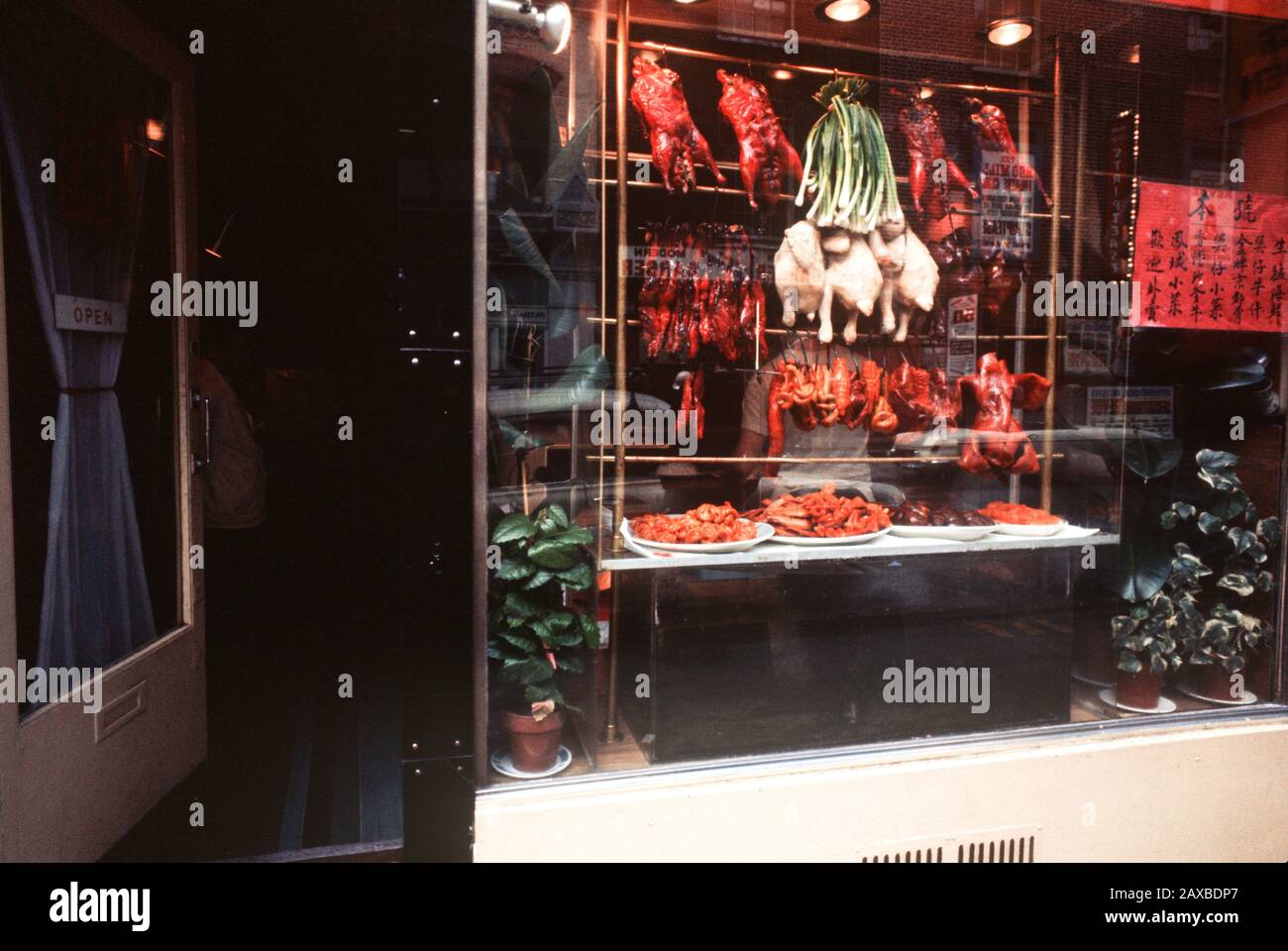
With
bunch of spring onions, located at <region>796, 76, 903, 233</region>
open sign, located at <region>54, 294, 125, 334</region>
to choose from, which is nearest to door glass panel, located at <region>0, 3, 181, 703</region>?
open sign, located at <region>54, 294, 125, 334</region>

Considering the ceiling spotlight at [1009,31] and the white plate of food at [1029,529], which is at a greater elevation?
the ceiling spotlight at [1009,31]

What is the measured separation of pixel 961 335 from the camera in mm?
3846

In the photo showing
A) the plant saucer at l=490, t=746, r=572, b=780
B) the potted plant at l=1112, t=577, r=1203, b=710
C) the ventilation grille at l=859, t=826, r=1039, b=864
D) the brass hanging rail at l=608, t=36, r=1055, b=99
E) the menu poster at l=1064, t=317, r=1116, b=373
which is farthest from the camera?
the menu poster at l=1064, t=317, r=1116, b=373

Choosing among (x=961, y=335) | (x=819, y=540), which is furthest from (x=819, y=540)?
(x=961, y=335)

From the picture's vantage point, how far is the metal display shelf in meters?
3.07

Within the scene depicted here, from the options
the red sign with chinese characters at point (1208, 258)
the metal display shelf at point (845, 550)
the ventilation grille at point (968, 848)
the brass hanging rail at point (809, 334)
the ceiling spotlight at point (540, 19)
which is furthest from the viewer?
the red sign with chinese characters at point (1208, 258)

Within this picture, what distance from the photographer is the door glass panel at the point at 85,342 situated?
9.00ft

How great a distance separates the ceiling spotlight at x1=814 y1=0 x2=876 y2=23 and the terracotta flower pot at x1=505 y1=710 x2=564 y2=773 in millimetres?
3042

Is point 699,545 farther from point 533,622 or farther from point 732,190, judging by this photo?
point 732,190

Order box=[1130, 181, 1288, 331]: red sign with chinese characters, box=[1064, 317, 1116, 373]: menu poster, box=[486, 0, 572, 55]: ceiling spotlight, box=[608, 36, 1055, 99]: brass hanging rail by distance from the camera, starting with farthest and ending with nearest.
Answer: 1. box=[1064, 317, 1116, 373]: menu poster
2. box=[1130, 181, 1288, 331]: red sign with chinese characters
3. box=[608, 36, 1055, 99]: brass hanging rail
4. box=[486, 0, 572, 55]: ceiling spotlight

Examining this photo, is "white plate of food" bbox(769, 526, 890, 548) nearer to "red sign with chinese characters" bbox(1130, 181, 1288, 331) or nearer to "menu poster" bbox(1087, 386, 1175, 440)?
"menu poster" bbox(1087, 386, 1175, 440)

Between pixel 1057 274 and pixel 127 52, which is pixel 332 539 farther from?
pixel 1057 274

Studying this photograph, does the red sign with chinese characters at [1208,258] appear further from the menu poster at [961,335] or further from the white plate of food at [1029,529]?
the white plate of food at [1029,529]

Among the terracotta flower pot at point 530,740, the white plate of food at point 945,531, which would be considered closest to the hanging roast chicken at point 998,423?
the white plate of food at point 945,531
